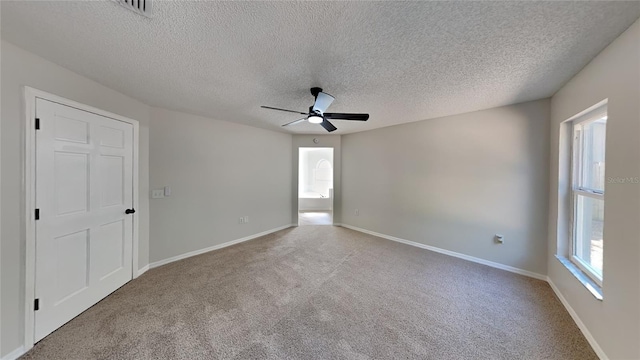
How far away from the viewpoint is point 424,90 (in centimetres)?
238

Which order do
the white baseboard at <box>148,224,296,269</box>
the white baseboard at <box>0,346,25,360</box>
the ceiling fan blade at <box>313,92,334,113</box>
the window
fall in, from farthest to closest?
1. the white baseboard at <box>148,224,296,269</box>
2. the ceiling fan blade at <box>313,92,334,113</box>
3. the window
4. the white baseboard at <box>0,346,25,360</box>

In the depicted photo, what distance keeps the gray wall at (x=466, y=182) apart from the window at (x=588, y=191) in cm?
40

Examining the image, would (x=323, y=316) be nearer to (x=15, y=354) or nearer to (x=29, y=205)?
(x=15, y=354)

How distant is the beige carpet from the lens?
1600 mm

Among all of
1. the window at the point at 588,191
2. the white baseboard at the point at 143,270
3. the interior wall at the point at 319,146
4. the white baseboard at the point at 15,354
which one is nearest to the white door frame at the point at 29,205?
the white baseboard at the point at 15,354

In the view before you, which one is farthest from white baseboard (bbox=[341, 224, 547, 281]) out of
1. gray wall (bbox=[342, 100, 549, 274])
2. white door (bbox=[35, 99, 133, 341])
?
white door (bbox=[35, 99, 133, 341])

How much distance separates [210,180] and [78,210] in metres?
1.71

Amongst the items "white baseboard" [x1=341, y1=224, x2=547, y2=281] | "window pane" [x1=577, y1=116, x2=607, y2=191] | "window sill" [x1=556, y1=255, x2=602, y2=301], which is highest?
"window pane" [x1=577, y1=116, x2=607, y2=191]

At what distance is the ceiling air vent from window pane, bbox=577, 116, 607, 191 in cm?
353

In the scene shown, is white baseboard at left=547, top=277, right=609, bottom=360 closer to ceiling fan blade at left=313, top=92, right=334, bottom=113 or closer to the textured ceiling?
the textured ceiling

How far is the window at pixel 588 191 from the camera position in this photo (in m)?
1.85

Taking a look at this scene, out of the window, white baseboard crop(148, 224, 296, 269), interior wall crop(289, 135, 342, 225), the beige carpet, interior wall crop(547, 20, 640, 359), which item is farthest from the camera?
interior wall crop(289, 135, 342, 225)

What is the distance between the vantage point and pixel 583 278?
1.91 m

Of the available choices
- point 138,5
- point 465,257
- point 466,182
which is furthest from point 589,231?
point 138,5
